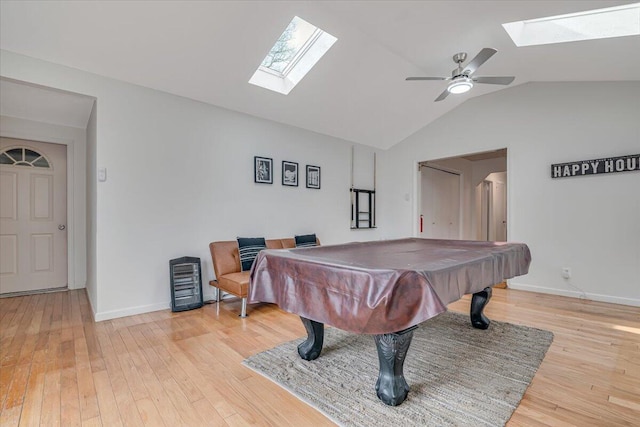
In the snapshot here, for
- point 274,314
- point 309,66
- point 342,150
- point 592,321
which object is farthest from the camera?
point 342,150

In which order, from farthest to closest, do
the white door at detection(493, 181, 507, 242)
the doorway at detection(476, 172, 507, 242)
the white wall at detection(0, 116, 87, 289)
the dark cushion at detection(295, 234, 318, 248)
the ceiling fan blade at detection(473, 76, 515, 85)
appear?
the white door at detection(493, 181, 507, 242) → the doorway at detection(476, 172, 507, 242) → the dark cushion at detection(295, 234, 318, 248) → the white wall at detection(0, 116, 87, 289) → the ceiling fan blade at detection(473, 76, 515, 85)

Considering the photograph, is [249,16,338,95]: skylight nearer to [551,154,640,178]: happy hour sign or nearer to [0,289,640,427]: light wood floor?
[0,289,640,427]: light wood floor

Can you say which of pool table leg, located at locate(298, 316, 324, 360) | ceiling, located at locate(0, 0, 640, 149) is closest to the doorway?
ceiling, located at locate(0, 0, 640, 149)

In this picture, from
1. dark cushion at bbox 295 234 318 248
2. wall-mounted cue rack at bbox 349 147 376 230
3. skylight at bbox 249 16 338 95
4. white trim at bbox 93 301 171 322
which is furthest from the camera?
wall-mounted cue rack at bbox 349 147 376 230

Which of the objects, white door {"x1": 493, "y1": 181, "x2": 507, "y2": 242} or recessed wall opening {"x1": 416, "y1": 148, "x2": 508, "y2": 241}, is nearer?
recessed wall opening {"x1": 416, "y1": 148, "x2": 508, "y2": 241}

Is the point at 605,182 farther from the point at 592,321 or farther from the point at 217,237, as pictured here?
the point at 217,237

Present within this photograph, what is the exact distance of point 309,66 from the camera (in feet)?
12.0

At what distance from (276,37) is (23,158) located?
394 centimetres

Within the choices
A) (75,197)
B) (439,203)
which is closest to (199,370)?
(75,197)

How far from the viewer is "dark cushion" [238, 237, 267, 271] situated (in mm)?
3716

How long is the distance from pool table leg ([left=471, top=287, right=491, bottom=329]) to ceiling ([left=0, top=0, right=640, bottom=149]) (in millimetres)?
2493

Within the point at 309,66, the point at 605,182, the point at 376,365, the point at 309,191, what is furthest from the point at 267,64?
the point at 605,182

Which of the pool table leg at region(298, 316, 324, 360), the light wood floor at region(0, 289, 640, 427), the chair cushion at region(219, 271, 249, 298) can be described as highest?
the chair cushion at region(219, 271, 249, 298)

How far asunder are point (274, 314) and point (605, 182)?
4.34m
